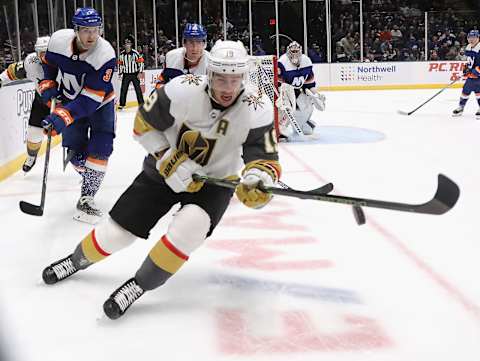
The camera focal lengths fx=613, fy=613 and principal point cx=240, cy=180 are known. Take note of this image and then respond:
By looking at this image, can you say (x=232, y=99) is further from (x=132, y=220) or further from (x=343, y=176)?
(x=343, y=176)

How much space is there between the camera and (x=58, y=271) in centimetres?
210

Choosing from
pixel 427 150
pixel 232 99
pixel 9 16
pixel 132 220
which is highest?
pixel 9 16

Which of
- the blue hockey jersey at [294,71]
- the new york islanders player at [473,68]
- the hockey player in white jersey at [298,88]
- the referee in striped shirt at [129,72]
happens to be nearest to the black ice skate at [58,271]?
the hockey player in white jersey at [298,88]

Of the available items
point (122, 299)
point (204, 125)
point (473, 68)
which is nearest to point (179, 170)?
point (204, 125)

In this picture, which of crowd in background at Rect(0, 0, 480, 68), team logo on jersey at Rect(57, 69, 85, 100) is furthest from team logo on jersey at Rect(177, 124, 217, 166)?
crowd in background at Rect(0, 0, 480, 68)

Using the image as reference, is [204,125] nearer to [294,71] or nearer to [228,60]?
[228,60]

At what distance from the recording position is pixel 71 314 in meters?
A: 1.87

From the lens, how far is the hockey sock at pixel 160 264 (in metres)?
1.77

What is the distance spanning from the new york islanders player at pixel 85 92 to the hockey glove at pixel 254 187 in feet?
4.45

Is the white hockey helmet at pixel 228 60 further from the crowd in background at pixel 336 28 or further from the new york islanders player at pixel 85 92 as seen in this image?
the crowd in background at pixel 336 28

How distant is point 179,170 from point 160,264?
0.28 metres

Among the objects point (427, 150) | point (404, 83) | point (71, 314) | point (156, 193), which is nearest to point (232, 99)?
point (156, 193)

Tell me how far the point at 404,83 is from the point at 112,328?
34.8 ft

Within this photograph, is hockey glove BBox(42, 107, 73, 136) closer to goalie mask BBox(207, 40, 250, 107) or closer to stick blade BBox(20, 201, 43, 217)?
stick blade BBox(20, 201, 43, 217)
